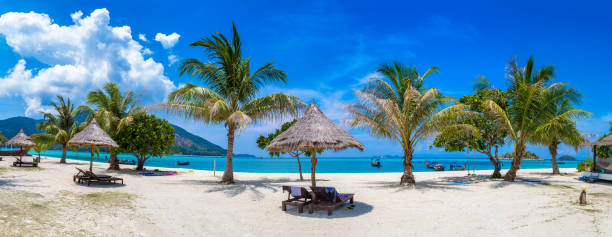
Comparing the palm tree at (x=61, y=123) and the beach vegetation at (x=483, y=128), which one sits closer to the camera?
the beach vegetation at (x=483, y=128)

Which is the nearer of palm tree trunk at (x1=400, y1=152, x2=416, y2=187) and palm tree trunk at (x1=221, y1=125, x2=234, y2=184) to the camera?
palm tree trunk at (x1=400, y1=152, x2=416, y2=187)

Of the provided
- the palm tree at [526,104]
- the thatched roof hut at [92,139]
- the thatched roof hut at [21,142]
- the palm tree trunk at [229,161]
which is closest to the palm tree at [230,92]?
the palm tree trunk at [229,161]

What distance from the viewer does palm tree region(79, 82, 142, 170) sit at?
18.8 meters

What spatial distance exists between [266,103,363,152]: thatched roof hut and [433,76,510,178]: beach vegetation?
9.35 m

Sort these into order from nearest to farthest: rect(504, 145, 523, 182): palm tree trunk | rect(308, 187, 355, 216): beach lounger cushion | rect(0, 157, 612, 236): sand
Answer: rect(0, 157, 612, 236): sand → rect(308, 187, 355, 216): beach lounger cushion → rect(504, 145, 523, 182): palm tree trunk

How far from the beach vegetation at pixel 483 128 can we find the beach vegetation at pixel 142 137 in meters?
16.4

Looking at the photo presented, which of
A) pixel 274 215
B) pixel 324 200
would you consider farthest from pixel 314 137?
pixel 274 215

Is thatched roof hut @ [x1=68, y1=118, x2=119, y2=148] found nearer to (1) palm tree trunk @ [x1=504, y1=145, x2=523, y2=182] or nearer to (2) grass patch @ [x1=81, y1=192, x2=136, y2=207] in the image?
(2) grass patch @ [x1=81, y1=192, x2=136, y2=207]

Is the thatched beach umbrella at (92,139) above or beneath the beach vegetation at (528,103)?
beneath

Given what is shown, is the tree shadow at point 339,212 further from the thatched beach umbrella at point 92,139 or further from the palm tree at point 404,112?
the thatched beach umbrella at point 92,139

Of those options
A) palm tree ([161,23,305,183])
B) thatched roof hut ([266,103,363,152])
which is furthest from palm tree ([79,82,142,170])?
thatched roof hut ([266,103,363,152])

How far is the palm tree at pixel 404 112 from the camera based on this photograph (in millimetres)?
13156

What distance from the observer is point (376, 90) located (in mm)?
14578

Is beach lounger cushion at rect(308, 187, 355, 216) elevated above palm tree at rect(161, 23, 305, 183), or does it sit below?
below
